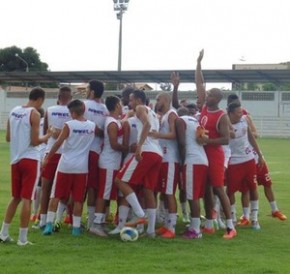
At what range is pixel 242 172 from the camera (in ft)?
34.4

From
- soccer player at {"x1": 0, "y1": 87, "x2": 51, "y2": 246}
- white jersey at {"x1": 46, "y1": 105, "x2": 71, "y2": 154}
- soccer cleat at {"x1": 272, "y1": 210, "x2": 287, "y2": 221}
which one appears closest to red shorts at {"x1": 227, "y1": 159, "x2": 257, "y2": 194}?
soccer cleat at {"x1": 272, "y1": 210, "x2": 287, "y2": 221}

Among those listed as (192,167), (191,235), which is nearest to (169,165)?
(192,167)

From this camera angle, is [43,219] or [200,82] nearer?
[43,219]

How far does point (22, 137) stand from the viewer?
849 cm

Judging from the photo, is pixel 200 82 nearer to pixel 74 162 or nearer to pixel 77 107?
pixel 77 107

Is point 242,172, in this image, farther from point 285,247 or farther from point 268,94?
point 268,94

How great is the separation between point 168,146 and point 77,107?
1.50 metres

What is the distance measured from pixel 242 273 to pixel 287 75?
4389cm

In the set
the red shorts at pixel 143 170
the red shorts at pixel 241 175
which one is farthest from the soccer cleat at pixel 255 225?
the red shorts at pixel 143 170

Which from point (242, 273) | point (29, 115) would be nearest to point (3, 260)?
point (29, 115)

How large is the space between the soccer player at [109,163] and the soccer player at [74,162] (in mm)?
250

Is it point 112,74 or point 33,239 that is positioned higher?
point 112,74

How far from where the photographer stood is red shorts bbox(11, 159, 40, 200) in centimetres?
844

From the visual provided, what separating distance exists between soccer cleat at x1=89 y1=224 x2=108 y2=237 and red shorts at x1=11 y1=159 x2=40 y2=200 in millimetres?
1304
